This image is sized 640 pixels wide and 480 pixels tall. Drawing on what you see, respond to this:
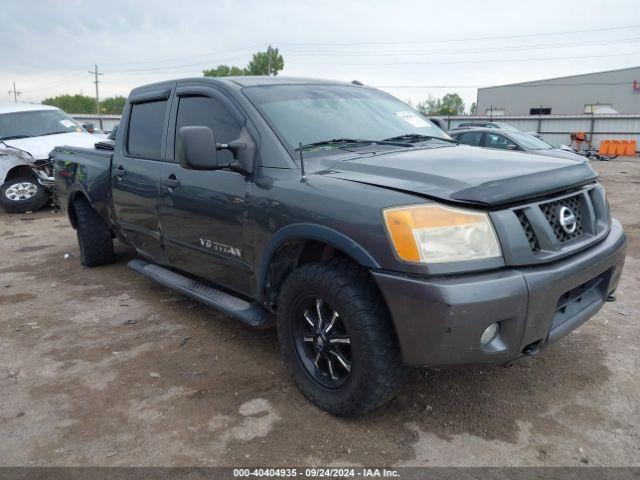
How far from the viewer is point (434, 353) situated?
2260mm

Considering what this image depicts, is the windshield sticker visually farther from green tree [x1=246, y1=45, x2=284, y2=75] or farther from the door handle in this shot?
green tree [x1=246, y1=45, x2=284, y2=75]

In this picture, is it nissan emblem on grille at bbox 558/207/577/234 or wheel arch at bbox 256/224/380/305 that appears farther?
nissan emblem on grille at bbox 558/207/577/234

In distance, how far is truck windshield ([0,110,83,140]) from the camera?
9.89 metres

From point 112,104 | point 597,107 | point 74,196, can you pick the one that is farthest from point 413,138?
point 112,104

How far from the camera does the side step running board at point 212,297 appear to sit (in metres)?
3.16

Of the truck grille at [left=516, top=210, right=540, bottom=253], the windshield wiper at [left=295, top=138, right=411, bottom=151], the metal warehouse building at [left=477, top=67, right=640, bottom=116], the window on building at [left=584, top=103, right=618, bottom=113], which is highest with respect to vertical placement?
the metal warehouse building at [left=477, top=67, right=640, bottom=116]

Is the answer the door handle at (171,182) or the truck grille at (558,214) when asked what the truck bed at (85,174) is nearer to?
the door handle at (171,182)

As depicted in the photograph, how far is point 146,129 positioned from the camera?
425cm

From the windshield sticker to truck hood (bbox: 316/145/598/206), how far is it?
725 millimetres

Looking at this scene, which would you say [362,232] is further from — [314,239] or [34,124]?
[34,124]

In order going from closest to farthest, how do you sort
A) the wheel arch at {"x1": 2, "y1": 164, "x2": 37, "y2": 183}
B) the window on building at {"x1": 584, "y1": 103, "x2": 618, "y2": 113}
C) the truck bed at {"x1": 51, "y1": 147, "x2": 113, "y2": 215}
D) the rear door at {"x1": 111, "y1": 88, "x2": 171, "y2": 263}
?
1. the rear door at {"x1": 111, "y1": 88, "x2": 171, "y2": 263}
2. the truck bed at {"x1": 51, "y1": 147, "x2": 113, "y2": 215}
3. the wheel arch at {"x1": 2, "y1": 164, "x2": 37, "y2": 183}
4. the window on building at {"x1": 584, "y1": 103, "x2": 618, "y2": 113}

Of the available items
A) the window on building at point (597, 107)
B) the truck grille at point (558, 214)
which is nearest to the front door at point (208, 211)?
the truck grille at point (558, 214)

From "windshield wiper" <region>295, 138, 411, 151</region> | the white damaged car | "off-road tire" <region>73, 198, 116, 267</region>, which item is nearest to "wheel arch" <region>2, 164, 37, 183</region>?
the white damaged car

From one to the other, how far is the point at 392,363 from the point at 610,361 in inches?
67.7
